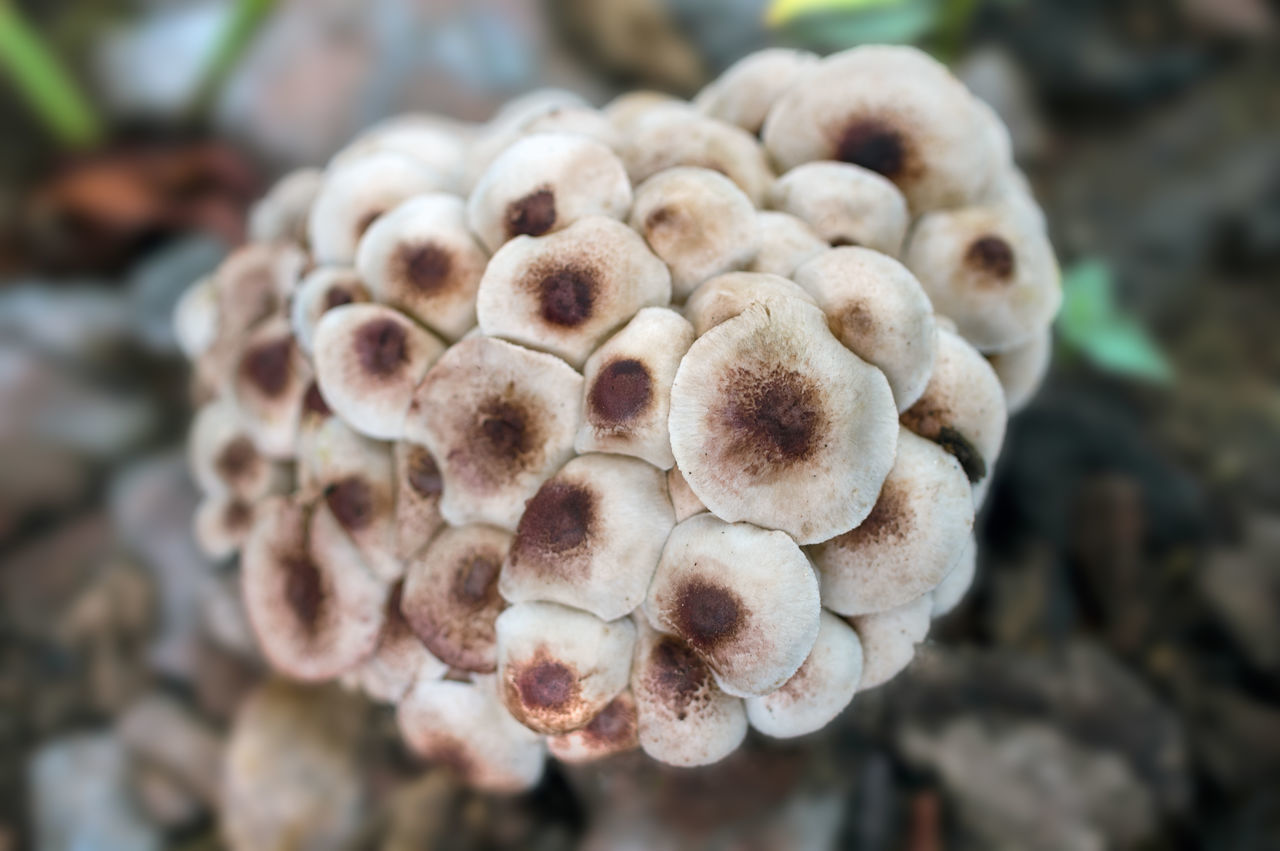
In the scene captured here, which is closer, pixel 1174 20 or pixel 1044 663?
pixel 1044 663

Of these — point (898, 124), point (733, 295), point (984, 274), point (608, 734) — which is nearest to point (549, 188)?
point (733, 295)

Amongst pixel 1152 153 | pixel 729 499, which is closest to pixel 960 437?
pixel 729 499

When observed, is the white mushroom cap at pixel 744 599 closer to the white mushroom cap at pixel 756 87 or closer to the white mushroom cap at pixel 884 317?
the white mushroom cap at pixel 884 317

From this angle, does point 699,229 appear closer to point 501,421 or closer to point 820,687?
point 501,421

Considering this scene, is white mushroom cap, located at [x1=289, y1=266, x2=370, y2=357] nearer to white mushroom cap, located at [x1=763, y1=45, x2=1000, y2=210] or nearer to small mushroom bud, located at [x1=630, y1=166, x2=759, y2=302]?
small mushroom bud, located at [x1=630, y1=166, x2=759, y2=302]

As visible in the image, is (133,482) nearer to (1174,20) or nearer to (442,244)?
(442,244)

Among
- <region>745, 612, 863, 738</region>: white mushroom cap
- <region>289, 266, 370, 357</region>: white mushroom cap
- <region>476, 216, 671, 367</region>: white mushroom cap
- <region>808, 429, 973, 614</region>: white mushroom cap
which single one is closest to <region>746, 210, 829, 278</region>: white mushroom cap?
<region>476, 216, 671, 367</region>: white mushroom cap

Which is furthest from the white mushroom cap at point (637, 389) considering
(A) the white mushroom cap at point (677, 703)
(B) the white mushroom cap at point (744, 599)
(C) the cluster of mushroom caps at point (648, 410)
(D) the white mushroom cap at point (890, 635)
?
(D) the white mushroom cap at point (890, 635)

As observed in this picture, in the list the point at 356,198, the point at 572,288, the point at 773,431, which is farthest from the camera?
the point at 356,198
